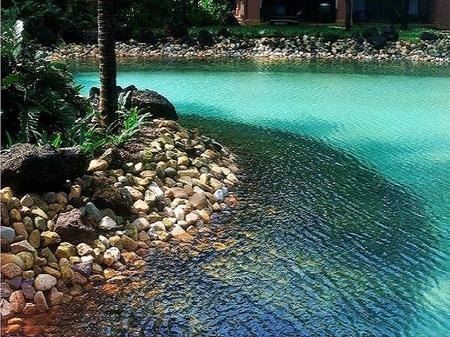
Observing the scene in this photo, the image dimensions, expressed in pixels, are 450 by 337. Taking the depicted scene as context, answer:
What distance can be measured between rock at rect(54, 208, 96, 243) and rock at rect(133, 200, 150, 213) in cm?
103

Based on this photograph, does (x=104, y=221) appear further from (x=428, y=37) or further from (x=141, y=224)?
(x=428, y=37)

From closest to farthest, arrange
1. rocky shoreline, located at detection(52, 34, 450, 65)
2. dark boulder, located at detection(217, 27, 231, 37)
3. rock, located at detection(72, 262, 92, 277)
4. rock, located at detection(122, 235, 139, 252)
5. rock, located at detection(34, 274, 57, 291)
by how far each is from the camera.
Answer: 1. rock, located at detection(34, 274, 57, 291)
2. rock, located at detection(72, 262, 92, 277)
3. rock, located at detection(122, 235, 139, 252)
4. rocky shoreline, located at detection(52, 34, 450, 65)
5. dark boulder, located at detection(217, 27, 231, 37)

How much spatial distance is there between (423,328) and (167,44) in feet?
72.3

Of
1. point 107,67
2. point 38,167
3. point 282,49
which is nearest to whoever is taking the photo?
point 38,167

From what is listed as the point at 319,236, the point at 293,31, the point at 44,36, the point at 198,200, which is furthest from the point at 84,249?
the point at 293,31

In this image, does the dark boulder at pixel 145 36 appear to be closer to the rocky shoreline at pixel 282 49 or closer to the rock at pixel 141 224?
the rocky shoreline at pixel 282 49

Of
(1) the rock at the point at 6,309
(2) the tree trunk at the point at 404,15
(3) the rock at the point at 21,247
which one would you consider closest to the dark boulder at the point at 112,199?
(3) the rock at the point at 21,247

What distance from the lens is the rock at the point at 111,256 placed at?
6699 mm

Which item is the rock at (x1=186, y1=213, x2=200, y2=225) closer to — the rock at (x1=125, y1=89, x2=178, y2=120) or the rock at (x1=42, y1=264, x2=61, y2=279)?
the rock at (x1=42, y1=264, x2=61, y2=279)

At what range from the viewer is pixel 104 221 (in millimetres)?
7262

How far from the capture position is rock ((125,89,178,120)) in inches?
448

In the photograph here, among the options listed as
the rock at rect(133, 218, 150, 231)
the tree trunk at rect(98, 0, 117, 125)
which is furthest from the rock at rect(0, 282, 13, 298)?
the tree trunk at rect(98, 0, 117, 125)

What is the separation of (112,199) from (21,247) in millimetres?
1566

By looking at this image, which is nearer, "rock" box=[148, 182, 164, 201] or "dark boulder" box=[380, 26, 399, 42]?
"rock" box=[148, 182, 164, 201]
